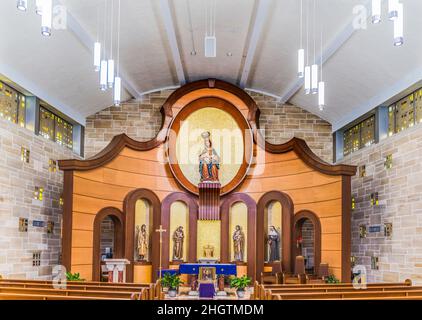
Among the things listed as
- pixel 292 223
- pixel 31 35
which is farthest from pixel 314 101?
pixel 31 35

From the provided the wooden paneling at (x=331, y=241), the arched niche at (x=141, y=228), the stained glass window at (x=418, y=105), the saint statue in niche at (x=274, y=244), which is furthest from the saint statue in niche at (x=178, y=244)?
the stained glass window at (x=418, y=105)

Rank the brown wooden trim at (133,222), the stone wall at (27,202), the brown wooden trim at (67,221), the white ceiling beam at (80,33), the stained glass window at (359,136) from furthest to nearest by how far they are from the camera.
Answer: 1. the brown wooden trim at (133,222)
2. the stained glass window at (359,136)
3. the brown wooden trim at (67,221)
4. the stone wall at (27,202)
5. the white ceiling beam at (80,33)

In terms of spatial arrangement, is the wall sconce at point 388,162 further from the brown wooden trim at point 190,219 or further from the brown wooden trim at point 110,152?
the brown wooden trim at point 110,152

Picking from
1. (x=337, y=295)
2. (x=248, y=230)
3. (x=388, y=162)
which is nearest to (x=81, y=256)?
(x=248, y=230)

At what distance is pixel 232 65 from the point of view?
14.0 metres

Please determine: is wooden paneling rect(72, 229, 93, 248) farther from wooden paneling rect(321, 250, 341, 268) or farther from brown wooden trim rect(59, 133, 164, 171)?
wooden paneling rect(321, 250, 341, 268)

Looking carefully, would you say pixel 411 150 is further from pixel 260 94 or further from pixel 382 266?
pixel 260 94

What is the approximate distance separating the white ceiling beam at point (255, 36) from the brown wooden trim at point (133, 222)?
3.89m

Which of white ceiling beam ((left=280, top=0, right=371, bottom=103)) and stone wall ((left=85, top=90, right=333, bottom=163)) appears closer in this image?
white ceiling beam ((left=280, top=0, right=371, bottom=103))

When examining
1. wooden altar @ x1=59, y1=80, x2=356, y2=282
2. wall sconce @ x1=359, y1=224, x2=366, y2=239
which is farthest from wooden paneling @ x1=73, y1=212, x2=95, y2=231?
wall sconce @ x1=359, y1=224, x2=366, y2=239

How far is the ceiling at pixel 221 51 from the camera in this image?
9.76m

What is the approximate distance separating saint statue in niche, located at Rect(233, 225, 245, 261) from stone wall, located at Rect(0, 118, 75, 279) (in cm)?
442

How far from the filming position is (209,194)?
565 inches

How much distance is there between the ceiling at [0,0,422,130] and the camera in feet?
32.0
